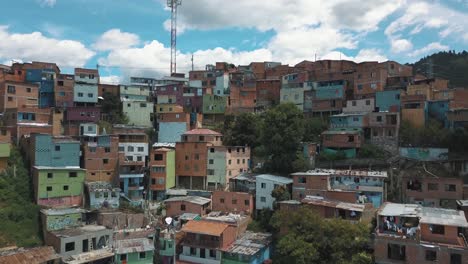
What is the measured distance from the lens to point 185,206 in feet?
99.9

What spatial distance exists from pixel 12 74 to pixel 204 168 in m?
26.2

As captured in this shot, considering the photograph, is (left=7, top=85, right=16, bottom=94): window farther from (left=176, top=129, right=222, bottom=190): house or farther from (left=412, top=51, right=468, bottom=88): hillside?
(left=412, top=51, right=468, bottom=88): hillside

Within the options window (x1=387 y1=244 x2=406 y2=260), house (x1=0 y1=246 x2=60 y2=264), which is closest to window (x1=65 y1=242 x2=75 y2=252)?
house (x1=0 y1=246 x2=60 y2=264)

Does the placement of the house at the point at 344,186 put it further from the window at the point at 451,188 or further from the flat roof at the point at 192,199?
the flat roof at the point at 192,199

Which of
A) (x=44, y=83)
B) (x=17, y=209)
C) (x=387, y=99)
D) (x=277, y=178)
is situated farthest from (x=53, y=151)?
(x=387, y=99)

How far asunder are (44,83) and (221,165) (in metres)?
23.4

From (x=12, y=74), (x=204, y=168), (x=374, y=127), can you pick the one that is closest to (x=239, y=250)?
(x=204, y=168)

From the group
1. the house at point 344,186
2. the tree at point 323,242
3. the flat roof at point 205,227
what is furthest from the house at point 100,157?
the tree at point 323,242

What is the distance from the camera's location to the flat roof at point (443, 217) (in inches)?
847

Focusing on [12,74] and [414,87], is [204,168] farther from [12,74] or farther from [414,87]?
[12,74]

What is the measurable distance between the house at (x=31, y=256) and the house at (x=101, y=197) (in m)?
6.06

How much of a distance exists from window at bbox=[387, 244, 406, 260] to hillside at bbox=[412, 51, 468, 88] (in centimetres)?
3939

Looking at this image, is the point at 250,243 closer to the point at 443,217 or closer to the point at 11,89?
the point at 443,217

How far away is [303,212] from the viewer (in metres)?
24.7
